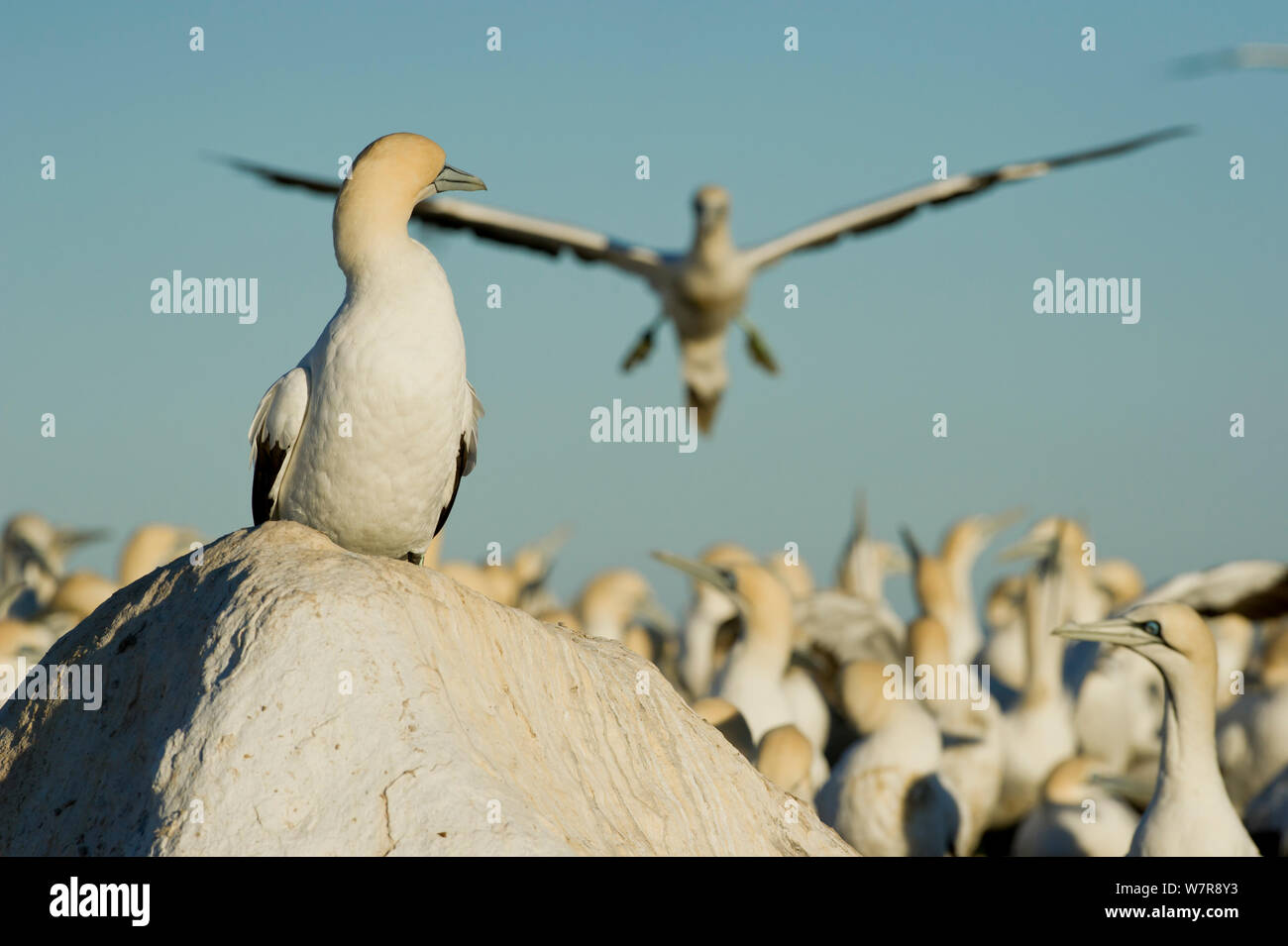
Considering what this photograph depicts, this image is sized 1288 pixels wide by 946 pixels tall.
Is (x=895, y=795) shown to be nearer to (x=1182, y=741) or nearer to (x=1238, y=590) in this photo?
(x=1182, y=741)

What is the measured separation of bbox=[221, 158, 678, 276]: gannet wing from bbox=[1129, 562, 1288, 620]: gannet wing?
30.7ft

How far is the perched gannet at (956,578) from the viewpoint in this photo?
75.5 feet

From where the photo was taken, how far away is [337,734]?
4855 mm

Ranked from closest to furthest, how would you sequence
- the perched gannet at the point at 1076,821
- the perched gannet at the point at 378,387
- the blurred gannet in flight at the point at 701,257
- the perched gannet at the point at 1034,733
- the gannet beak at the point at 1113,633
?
the perched gannet at the point at 378,387, the gannet beak at the point at 1113,633, the perched gannet at the point at 1076,821, the perched gannet at the point at 1034,733, the blurred gannet in flight at the point at 701,257

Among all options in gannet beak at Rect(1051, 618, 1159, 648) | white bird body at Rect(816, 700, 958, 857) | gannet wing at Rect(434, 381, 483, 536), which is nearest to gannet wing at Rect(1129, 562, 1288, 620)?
white bird body at Rect(816, 700, 958, 857)

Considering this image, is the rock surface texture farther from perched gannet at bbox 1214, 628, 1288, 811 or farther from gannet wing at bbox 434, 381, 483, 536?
perched gannet at bbox 1214, 628, 1288, 811

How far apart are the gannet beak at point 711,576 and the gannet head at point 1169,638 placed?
235 inches

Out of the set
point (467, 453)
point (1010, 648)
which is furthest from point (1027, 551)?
point (467, 453)

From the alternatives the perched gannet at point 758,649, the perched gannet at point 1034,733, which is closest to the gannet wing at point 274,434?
the perched gannet at point 758,649

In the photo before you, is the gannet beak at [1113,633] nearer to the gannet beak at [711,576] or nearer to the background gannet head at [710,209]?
the gannet beak at [711,576]

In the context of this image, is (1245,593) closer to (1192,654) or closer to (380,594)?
(1192,654)
